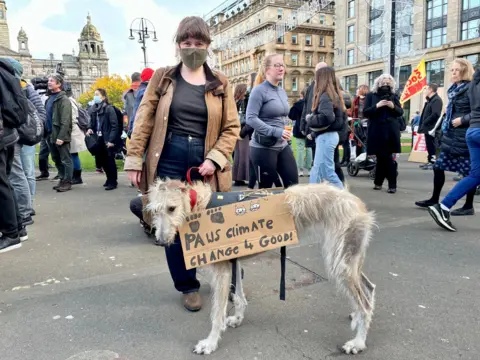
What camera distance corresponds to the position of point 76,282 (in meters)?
3.66

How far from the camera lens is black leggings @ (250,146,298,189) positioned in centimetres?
481

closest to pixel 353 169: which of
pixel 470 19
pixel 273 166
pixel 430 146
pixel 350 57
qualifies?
pixel 430 146

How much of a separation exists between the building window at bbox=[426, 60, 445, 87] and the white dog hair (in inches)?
1720

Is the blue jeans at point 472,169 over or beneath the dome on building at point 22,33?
beneath

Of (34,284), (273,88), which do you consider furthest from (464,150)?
(34,284)

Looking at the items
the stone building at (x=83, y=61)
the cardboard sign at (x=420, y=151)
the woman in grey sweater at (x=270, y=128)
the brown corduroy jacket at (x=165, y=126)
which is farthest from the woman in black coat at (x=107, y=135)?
the stone building at (x=83, y=61)

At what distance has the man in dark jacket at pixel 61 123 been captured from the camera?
26.2 feet

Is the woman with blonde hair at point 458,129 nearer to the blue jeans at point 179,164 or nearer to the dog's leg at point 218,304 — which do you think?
the blue jeans at point 179,164

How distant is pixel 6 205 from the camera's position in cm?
444

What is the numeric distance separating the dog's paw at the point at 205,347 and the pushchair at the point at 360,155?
768 centimetres

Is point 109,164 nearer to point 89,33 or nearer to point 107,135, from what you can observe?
point 107,135

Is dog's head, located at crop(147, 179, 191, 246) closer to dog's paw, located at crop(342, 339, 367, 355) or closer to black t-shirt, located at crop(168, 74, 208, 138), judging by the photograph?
black t-shirt, located at crop(168, 74, 208, 138)

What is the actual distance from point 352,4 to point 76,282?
185ft

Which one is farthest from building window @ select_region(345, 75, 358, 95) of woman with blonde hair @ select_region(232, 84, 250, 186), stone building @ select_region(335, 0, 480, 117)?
woman with blonde hair @ select_region(232, 84, 250, 186)
